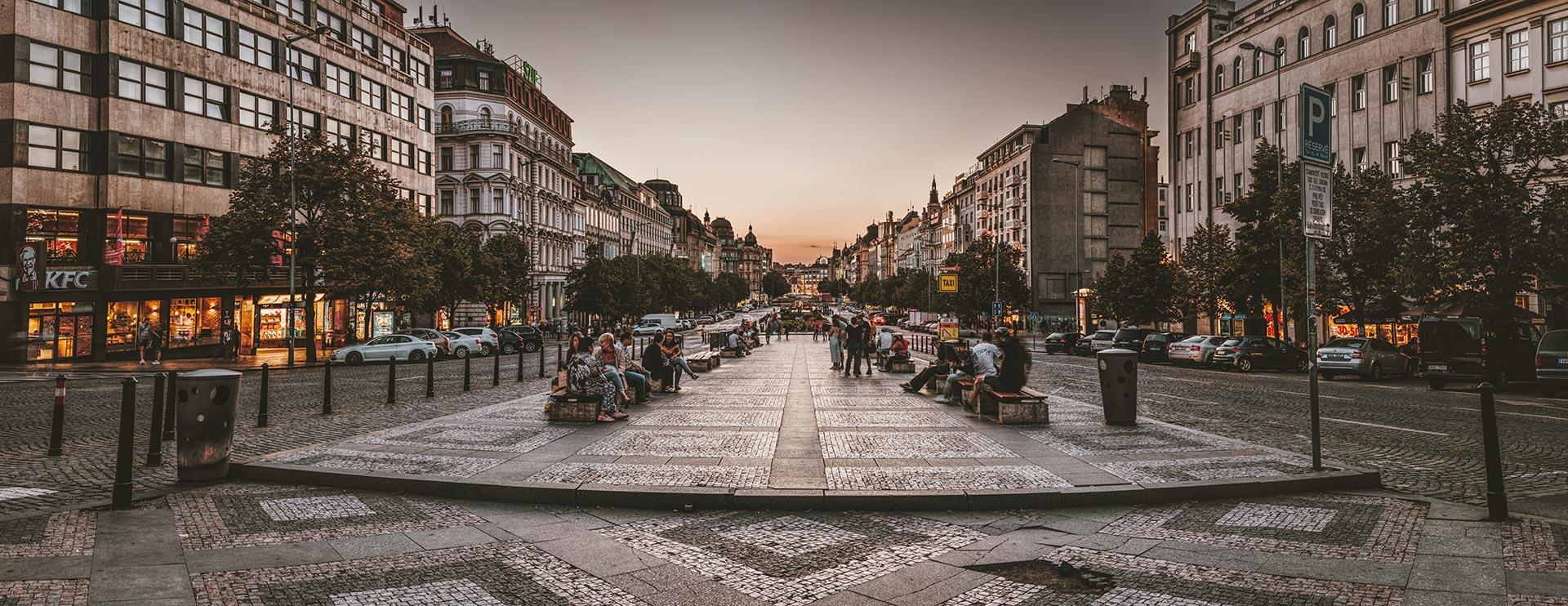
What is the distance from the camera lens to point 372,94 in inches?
1980

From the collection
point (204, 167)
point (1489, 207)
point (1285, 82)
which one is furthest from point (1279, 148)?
point (204, 167)

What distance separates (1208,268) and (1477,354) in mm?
17610

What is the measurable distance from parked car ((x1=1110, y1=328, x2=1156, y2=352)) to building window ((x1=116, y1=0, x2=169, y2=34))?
146 feet

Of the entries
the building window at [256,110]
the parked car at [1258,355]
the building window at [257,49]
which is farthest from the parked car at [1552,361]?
the building window at [257,49]

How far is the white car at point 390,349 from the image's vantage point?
33.1 meters

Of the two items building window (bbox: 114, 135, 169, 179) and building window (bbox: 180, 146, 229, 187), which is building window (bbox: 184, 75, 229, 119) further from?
building window (bbox: 114, 135, 169, 179)

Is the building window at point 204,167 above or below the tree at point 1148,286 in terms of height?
above

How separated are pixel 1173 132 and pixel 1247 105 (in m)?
7.69

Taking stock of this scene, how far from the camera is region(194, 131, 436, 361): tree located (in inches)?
1237

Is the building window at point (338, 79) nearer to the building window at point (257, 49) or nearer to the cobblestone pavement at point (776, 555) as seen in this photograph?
the building window at point (257, 49)

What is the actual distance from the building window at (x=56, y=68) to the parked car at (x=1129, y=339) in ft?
148

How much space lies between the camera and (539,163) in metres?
73.1

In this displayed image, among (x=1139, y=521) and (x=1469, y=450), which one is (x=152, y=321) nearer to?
(x=1139, y=521)

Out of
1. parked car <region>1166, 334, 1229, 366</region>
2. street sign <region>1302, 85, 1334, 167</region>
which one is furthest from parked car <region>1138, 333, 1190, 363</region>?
street sign <region>1302, 85, 1334, 167</region>
